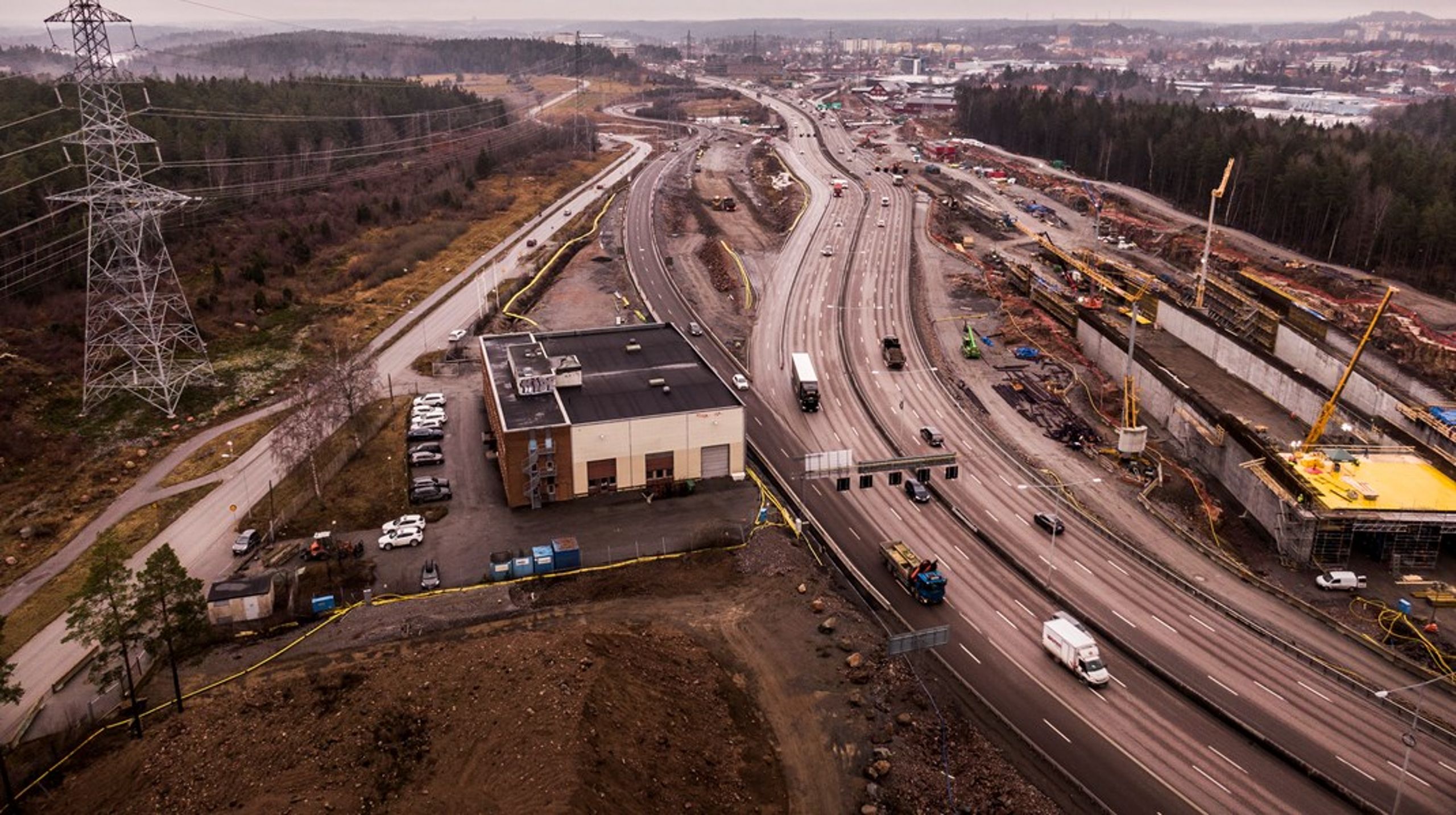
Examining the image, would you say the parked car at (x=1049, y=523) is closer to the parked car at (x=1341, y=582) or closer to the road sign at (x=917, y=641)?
the parked car at (x=1341, y=582)

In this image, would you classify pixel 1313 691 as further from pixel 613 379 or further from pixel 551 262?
pixel 551 262

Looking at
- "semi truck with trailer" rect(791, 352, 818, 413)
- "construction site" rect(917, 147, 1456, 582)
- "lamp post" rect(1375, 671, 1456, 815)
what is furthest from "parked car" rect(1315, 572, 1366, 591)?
"semi truck with trailer" rect(791, 352, 818, 413)

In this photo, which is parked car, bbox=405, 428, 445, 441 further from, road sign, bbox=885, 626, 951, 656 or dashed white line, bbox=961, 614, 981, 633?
dashed white line, bbox=961, 614, 981, 633

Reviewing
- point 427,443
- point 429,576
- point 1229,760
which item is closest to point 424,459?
point 427,443

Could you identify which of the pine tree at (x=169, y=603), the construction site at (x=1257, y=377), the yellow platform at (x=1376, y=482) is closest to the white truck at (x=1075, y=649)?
the construction site at (x=1257, y=377)

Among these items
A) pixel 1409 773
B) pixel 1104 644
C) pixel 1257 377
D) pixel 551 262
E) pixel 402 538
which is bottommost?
pixel 1409 773

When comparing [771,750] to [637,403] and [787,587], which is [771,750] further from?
[637,403]
